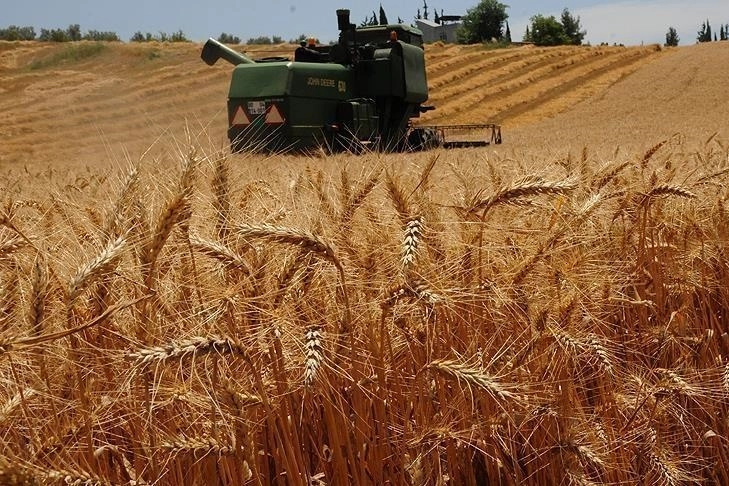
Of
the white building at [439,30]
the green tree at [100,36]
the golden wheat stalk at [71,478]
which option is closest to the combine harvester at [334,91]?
the golden wheat stalk at [71,478]

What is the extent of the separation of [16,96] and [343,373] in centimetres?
2781

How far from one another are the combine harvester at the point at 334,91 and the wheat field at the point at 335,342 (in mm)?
8069

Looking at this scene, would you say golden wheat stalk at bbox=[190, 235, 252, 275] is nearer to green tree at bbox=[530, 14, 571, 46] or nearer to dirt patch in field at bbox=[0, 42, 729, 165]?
dirt patch in field at bbox=[0, 42, 729, 165]

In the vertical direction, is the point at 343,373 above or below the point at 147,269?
below

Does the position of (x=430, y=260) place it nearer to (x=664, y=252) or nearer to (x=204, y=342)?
(x=204, y=342)

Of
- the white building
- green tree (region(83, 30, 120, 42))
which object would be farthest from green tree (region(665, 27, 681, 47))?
green tree (region(83, 30, 120, 42))

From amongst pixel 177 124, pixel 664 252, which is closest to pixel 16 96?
pixel 177 124

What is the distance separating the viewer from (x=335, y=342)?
170 centimetres

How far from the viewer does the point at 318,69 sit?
11188 mm

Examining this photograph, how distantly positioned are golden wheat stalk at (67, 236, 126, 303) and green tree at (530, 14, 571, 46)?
64.4 meters

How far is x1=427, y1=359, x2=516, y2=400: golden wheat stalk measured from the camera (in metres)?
1.50

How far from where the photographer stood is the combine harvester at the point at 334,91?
10891 mm

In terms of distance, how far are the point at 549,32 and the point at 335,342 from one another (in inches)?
2597

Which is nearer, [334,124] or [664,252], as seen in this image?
[664,252]
